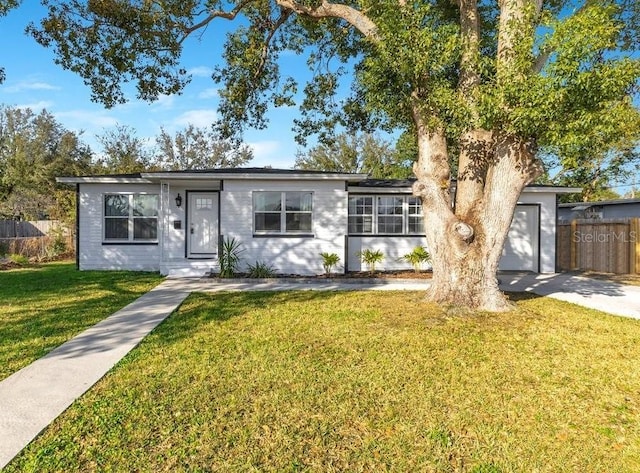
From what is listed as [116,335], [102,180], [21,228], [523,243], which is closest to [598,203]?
[523,243]

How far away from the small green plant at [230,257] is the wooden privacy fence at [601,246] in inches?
466

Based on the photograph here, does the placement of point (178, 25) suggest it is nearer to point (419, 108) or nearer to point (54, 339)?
point (419, 108)

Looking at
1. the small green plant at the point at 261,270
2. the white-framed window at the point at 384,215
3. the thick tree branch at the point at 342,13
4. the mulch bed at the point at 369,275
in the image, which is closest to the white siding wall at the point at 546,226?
the white-framed window at the point at 384,215

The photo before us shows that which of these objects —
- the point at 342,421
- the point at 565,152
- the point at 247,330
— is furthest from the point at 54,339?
the point at 565,152

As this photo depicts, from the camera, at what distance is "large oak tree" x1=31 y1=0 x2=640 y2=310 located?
17.8ft

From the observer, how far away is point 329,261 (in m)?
11.7

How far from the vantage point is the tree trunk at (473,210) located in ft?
21.4

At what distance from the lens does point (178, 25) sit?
977 cm

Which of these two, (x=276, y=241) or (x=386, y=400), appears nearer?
(x=386, y=400)

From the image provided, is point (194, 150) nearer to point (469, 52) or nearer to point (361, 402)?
point (469, 52)

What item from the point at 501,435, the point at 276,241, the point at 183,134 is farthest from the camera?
the point at 183,134

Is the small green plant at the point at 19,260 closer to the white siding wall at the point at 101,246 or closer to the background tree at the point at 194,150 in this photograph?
the white siding wall at the point at 101,246

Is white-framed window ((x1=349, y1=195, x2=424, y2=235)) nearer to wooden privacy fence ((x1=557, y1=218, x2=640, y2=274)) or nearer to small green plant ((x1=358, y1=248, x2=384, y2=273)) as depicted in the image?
small green plant ((x1=358, y1=248, x2=384, y2=273))

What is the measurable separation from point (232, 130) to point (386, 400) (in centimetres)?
1047
